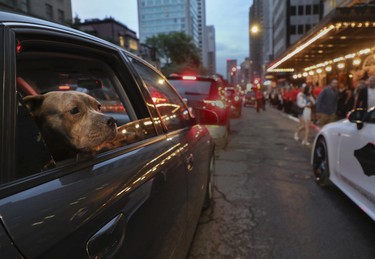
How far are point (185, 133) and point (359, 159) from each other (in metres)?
1.93

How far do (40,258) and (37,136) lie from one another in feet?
1.55

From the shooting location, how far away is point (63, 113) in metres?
1.67

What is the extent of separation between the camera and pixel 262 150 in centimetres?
841

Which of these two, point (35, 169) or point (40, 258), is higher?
point (35, 169)

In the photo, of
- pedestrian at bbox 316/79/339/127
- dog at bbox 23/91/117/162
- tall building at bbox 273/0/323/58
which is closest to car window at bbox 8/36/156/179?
dog at bbox 23/91/117/162

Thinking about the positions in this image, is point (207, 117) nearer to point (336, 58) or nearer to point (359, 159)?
point (359, 159)

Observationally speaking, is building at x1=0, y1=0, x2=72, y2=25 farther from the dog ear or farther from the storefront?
the dog ear

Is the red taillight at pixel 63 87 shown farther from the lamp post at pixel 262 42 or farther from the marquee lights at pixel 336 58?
the lamp post at pixel 262 42

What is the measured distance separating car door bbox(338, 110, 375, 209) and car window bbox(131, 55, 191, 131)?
5.89 ft

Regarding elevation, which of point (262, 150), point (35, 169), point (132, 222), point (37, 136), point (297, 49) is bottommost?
point (262, 150)

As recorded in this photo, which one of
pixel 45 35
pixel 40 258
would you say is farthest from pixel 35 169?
pixel 45 35

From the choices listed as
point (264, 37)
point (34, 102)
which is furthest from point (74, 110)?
point (264, 37)

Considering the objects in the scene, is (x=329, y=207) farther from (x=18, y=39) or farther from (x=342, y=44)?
(x=342, y=44)

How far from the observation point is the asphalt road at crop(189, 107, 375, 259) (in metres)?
3.18
